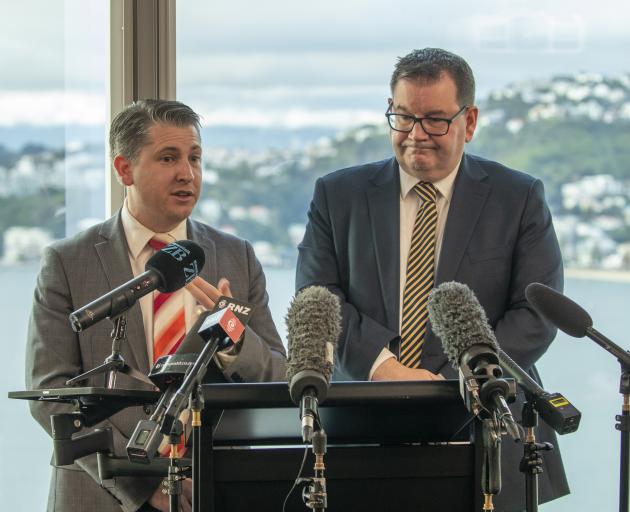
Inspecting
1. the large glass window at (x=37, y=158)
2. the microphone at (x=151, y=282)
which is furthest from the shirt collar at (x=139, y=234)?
the large glass window at (x=37, y=158)

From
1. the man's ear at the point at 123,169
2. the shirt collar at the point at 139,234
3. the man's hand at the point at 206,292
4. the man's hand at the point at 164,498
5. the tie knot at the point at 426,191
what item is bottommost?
the man's hand at the point at 164,498

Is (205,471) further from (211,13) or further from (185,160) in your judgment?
(211,13)

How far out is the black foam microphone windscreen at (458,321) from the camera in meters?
1.88

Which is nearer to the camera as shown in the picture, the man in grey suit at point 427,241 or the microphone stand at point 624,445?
the microphone stand at point 624,445

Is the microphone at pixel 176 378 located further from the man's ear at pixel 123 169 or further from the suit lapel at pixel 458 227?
the man's ear at pixel 123 169

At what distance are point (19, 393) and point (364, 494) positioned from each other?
754 millimetres

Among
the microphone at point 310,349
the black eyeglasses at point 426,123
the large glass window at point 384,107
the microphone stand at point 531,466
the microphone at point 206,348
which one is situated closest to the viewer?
the microphone at point 310,349

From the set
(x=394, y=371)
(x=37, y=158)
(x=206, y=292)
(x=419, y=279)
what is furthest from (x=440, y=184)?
(x=37, y=158)

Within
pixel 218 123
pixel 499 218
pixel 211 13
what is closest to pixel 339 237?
pixel 499 218

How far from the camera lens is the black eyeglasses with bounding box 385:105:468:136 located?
313cm

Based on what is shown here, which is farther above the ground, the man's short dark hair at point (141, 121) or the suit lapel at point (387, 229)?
the man's short dark hair at point (141, 121)

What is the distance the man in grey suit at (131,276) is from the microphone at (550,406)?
0.91 meters

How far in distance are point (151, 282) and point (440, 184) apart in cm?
146

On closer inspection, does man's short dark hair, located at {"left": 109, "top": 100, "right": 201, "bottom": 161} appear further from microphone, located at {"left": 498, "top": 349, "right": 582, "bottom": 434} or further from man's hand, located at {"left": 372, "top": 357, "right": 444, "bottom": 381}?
microphone, located at {"left": 498, "top": 349, "right": 582, "bottom": 434}
